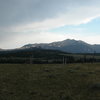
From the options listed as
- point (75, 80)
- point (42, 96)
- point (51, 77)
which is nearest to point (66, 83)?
point (75, 80)

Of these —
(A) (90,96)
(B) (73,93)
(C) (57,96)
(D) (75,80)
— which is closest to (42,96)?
(C) (57,96)

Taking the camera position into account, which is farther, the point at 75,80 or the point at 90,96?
the point at 75,80

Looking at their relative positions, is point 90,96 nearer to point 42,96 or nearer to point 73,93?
point 73,93

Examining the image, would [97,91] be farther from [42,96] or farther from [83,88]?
[42,96]

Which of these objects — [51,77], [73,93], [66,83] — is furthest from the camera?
[51,77]

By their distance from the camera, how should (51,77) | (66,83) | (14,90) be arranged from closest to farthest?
(14,90) < (66,83) < (51,77)

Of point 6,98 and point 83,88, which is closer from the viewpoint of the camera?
point 6,98

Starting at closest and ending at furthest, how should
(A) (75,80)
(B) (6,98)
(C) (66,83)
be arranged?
(B) (6,98)
(C) (66,83)
(A) (75,80)

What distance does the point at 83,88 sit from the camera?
19.3 metres

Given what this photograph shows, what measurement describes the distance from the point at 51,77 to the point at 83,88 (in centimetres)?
656

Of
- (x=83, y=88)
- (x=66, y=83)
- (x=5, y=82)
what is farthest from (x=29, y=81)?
(x=83, y=88)

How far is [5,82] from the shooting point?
2281 centimetres

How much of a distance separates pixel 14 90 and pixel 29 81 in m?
4.17

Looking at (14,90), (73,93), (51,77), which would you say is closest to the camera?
(73,93)
